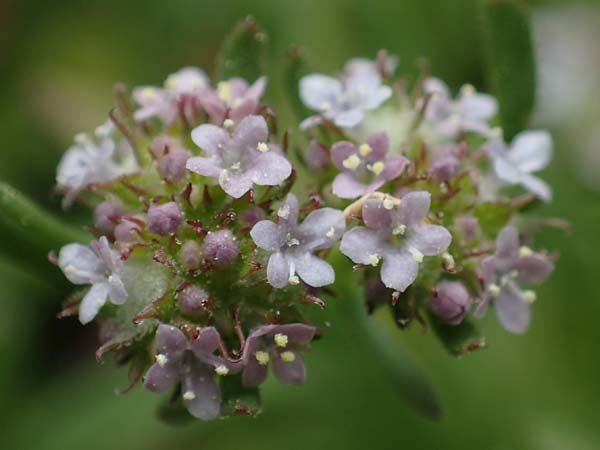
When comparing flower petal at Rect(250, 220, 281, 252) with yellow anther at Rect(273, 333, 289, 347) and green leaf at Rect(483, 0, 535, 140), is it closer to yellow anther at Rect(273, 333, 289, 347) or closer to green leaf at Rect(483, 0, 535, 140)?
yellow anther at Rect(273, 333, 289, 347)

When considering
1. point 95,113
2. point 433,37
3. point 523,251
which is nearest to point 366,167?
point 523,251

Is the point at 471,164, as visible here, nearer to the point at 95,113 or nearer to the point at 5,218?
the point at 5,218

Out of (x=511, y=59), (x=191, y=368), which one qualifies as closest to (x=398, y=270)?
(x=191, y=368)

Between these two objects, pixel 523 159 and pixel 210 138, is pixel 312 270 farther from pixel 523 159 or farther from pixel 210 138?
pixel 523 159

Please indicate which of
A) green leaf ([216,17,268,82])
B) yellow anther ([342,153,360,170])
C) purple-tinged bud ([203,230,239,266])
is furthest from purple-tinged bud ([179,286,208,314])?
green leaf ([216,17,268,82])

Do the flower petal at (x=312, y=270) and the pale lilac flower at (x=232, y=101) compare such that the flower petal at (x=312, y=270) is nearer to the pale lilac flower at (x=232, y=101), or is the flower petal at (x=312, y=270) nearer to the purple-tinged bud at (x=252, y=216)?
the purple-tinged bud at (x=252, y=216)

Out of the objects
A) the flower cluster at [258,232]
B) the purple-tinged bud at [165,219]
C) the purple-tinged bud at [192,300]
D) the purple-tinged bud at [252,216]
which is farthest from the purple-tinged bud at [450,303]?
the purple-tinged bud at [165,219]
